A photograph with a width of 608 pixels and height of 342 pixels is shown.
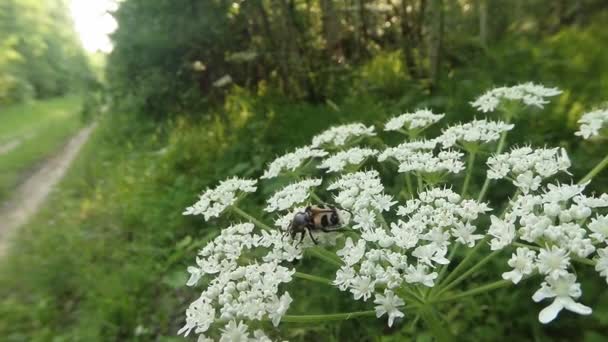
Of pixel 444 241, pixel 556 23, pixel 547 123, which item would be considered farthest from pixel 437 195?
pixel 556 23

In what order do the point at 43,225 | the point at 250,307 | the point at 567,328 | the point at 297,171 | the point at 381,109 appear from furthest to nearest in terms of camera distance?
the point at 43,225
the point at 381,109
the point at 297,171
the point at 567,328
the point at 250,307

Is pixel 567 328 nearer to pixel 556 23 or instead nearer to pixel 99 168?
pixel 99 168

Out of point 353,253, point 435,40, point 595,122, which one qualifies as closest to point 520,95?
point 595,122

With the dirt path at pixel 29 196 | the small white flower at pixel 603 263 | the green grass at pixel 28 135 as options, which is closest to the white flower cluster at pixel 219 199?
the small white flower at pixel 603 263

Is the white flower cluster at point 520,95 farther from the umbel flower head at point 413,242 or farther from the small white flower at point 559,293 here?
the small white flower at point 559,293

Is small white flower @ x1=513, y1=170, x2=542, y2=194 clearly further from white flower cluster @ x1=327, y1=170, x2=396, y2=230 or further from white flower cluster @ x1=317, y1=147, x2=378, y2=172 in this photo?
white flower cluster @ x1=317, y1=147, x2=378, y2=172
